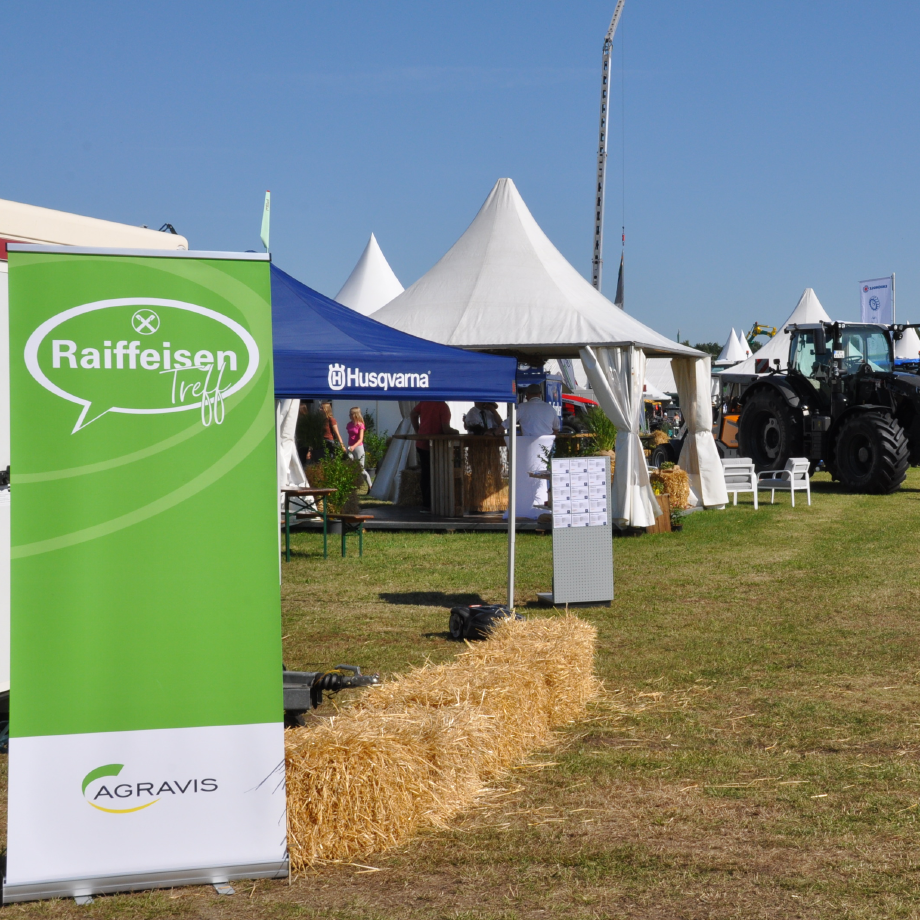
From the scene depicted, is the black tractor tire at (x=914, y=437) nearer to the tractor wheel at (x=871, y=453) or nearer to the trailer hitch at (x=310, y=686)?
the tractor wheel at (x=871, y=453)

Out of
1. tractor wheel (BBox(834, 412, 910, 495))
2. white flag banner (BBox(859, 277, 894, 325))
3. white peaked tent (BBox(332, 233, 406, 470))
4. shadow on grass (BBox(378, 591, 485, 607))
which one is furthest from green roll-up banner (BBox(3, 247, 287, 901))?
white flag banner (BBox(859, 277, 894, 325))

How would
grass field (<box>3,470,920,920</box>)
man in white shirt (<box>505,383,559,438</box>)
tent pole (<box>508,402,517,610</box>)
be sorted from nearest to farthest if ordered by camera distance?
grass field (<box>3,470,920,920</box>), tent pole (<box>508,402,517,610</box>), man in white shirt (<box>505,383,559,438</box>)

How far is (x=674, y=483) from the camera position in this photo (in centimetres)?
1418

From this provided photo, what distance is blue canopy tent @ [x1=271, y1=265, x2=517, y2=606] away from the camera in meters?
6.50

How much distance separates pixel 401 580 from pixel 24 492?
267 inches

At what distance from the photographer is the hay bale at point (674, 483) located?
14141 millimetres

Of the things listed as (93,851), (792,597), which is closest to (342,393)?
(93,851)

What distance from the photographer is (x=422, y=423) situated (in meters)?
14.9

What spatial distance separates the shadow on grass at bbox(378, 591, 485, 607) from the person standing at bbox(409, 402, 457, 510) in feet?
18.5

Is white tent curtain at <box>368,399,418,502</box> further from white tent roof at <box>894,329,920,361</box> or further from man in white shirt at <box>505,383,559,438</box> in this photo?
white tent roof at <box>894,329,920,361</box>

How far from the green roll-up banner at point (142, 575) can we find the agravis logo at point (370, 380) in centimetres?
307

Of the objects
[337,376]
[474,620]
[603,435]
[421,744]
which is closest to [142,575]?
[421,744]

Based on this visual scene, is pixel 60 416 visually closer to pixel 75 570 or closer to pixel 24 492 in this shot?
pixel 24 492

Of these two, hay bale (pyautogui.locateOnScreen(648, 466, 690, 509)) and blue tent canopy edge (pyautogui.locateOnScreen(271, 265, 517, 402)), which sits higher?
blue tent canopy edge (pyautogui.locateOnScreen(271, 265, 517, 402))
